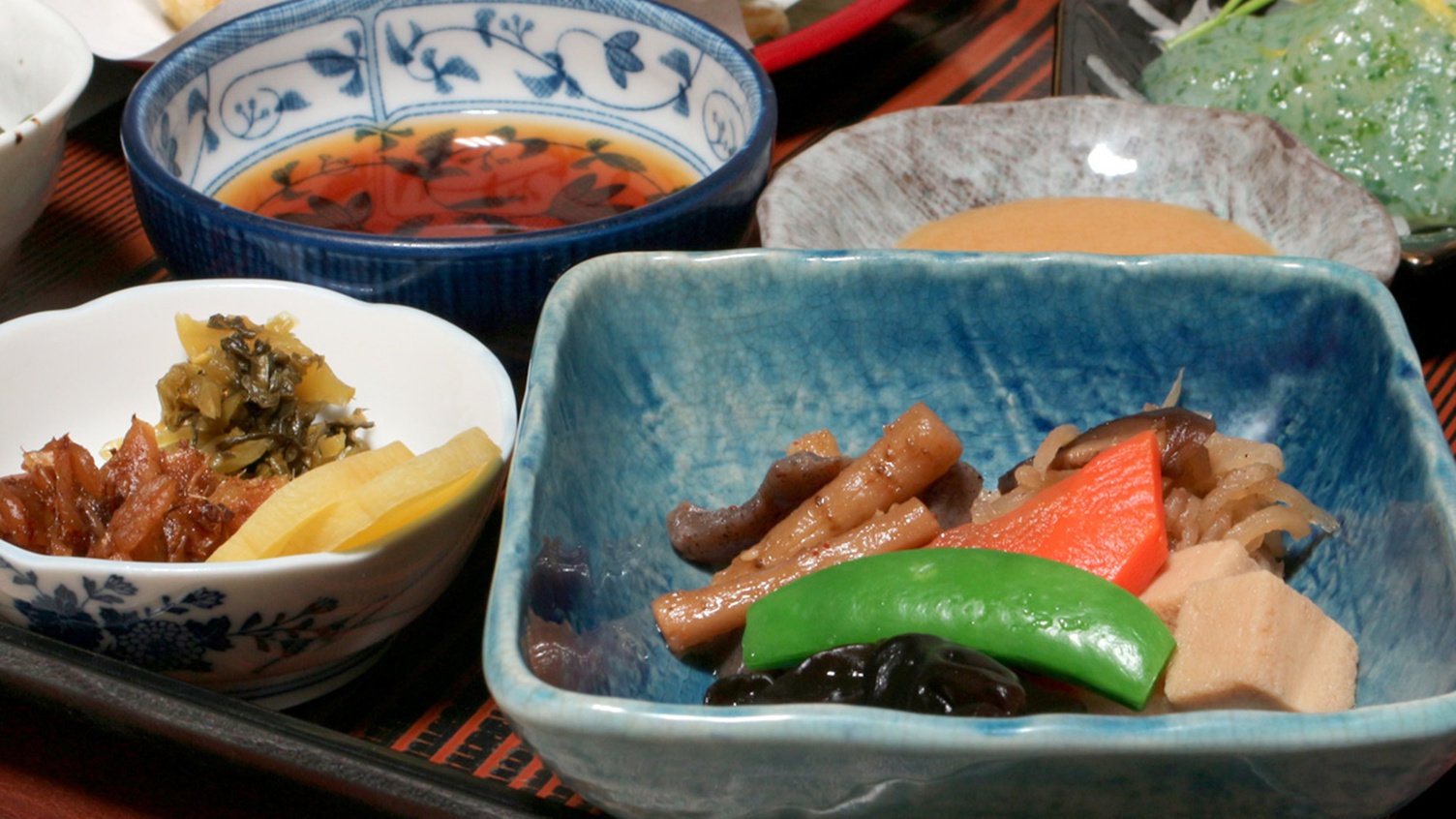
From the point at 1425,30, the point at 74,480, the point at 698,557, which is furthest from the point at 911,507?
the point at 1425,30

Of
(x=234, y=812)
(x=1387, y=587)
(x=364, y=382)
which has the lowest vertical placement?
(x=234, y=812)

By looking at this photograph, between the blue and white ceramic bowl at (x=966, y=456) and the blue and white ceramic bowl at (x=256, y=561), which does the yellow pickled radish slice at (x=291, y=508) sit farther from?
the blue and white ceramic bowl at (x=966, y=456)

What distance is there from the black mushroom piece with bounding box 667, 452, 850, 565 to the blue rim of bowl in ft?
1.01

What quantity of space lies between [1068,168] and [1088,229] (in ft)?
0.51

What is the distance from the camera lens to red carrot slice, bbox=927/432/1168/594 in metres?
0.94

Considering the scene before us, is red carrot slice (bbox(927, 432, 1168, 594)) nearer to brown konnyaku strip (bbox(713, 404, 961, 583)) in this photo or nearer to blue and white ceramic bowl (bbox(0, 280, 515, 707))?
brown konnyaku strip (bbox(713, 404, 961, 583))

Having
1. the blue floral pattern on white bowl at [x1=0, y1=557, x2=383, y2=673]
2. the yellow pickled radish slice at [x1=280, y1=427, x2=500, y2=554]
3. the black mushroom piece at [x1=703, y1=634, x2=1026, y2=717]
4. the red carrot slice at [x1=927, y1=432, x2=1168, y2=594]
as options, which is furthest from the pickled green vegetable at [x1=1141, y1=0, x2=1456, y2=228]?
the blue floral pattern on white bowl at [x1=0, y1=557, x2=383, y2=673]

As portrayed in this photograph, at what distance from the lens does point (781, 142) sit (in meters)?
1.95

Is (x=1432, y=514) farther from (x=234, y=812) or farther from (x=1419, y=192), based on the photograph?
(x=1419, y=192)

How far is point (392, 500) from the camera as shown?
3.05 ft

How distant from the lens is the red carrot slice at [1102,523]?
936mm

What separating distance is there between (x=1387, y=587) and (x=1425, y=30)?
1323mm

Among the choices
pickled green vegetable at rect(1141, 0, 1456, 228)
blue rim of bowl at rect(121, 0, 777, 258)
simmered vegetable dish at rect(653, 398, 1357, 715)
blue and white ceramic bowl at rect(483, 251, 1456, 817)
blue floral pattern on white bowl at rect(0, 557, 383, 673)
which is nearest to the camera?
blue and white ceramic bowl at rect(483, 251, 1456, 817)

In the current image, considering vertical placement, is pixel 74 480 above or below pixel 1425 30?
below
